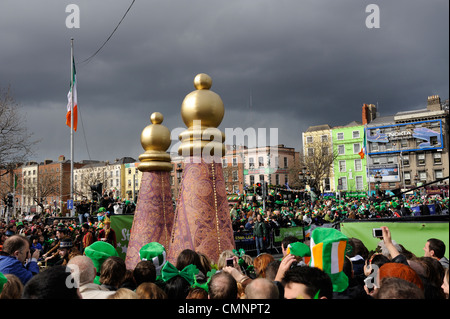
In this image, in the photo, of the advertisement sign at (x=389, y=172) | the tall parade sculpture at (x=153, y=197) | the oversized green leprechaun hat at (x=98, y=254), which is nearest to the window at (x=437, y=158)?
the advertisement sign at (x=389, y=172)

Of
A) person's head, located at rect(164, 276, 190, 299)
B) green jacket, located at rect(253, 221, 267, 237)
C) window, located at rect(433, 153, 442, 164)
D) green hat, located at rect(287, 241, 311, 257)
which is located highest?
window, located at rect(433, 153, 442, 164)

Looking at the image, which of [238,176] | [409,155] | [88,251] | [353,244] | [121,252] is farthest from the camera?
[238,176]

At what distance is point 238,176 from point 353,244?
6410 cm

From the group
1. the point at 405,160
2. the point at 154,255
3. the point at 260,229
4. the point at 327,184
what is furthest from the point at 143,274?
the point at 327,184

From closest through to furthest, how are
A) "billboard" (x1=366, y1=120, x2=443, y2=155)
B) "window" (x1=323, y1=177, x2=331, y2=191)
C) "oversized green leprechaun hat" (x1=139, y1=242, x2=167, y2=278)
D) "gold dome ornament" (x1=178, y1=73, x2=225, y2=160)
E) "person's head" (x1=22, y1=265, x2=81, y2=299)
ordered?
1. "person's head" (x1=22, y1=265, x2=81, y2=299)
2. "oversized green leprechaun hat" (x1=139, y1=242, x2=167, y2=278)
3. "gold dome ornament" (x1=178, y1=73, x2=225, y2=160)
4. "billboard" (x1=366, y1=120, x2=443, y2=155)
5. "window" (x1=323, y1=177, x2=331, y2=191)

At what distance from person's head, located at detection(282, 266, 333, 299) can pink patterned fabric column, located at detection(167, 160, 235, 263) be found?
2.67m

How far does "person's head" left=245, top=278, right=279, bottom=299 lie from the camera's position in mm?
2229

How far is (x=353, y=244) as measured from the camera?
4812 millimetres

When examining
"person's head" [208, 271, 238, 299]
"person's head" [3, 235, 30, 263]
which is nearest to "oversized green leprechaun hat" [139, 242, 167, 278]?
"person's head" [3, 235, 30, 263]

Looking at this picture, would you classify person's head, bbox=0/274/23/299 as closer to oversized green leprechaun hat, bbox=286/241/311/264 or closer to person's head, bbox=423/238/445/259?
oversized green leprechaun hat, bbox=286/241/311/264

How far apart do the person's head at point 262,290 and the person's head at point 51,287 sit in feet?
3.42
